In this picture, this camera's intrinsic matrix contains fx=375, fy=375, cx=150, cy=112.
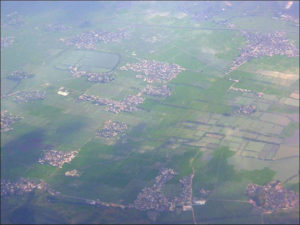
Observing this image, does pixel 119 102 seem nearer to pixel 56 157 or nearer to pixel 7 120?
pixel 56 157

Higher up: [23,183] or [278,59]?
[278,59]

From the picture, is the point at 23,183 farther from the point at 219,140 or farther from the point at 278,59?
the point at 278,59

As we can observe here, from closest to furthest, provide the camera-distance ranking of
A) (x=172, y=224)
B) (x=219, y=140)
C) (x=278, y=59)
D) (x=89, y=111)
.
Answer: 1. (x=172, y=224)
2. (x=219, y=140)
3. (x=89, y=111)
4. (x=278, y=59)

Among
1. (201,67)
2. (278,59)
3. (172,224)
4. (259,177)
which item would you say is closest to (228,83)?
(201,67)

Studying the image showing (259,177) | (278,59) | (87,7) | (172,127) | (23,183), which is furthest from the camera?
(87,7)

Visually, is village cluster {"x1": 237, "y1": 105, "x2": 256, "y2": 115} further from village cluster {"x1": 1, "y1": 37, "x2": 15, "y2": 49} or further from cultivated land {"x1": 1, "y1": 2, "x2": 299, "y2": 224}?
village cluster {"x1": 1, "y1": 37, "x2": 15, "y2": 49}

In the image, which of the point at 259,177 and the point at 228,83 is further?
the point at 228,83

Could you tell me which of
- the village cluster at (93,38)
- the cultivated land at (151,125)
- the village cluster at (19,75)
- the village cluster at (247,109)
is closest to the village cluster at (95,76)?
the cultivated land at (151,125)
